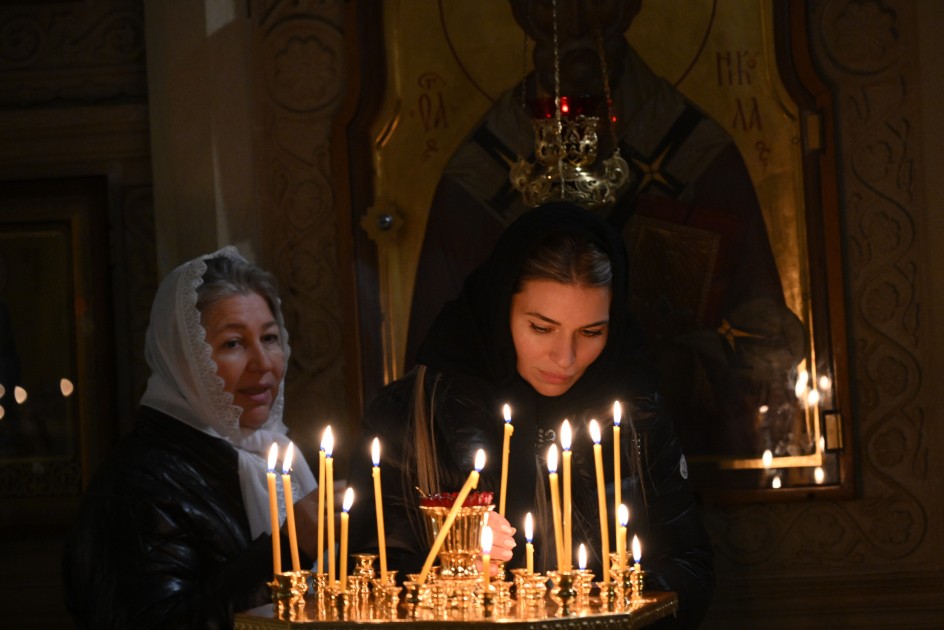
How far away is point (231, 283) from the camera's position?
4.06m

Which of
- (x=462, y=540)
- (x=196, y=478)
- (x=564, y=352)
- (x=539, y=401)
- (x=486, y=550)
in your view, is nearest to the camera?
(x=486, y=550)

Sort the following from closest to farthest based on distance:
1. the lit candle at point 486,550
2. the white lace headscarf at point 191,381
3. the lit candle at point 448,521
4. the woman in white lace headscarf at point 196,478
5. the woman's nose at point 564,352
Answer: the lit candle at point 486,550 < the lit candle at point 448,521 < the woman's nose at point 564,352 < the woman in white lace headscarf at point 196,478 < the white lace headscarf at point 191,381

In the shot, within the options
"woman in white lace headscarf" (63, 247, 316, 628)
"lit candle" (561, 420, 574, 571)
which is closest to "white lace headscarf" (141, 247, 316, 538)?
"woman in white lace headscarf" (63, 247, 316, 628)

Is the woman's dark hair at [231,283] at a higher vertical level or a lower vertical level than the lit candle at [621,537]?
higher

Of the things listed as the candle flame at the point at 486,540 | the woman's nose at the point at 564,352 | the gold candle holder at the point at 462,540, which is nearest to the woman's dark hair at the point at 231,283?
the woman's nose at the point at 564,352

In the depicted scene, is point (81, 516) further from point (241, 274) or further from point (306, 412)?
point (306, 412)

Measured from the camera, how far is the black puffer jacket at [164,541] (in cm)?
340

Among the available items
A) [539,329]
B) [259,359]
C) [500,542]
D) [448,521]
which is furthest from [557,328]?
[259,359]

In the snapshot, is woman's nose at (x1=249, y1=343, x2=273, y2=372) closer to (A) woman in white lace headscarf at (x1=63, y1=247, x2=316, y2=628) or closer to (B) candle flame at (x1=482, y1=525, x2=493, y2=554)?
(A) woman in white lace headscarf at (x1=63, y1=247, x2=316, y2=628)

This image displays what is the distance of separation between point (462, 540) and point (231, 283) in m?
1.44

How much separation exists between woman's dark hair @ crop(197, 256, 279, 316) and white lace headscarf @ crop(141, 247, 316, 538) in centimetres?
7

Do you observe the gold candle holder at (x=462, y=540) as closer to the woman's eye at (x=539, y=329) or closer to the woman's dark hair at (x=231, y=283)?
the woman's eye at (x=539, y=329)

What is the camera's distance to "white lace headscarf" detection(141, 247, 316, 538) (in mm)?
3855

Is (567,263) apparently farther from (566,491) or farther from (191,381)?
(191,381)
